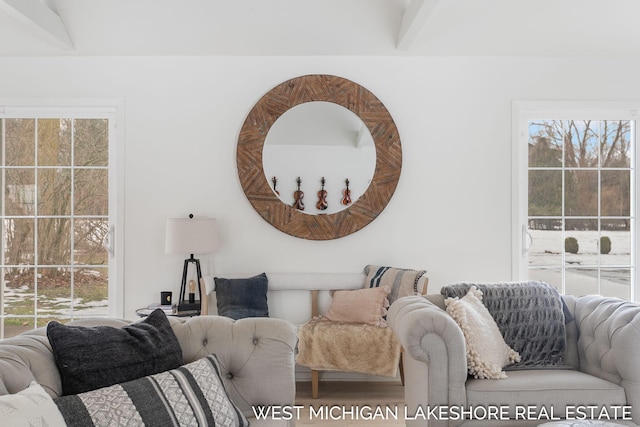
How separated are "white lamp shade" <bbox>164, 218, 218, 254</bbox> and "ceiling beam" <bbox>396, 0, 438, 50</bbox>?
1861 mm

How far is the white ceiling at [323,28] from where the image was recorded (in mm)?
3910

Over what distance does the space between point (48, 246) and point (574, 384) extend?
373 centimetres

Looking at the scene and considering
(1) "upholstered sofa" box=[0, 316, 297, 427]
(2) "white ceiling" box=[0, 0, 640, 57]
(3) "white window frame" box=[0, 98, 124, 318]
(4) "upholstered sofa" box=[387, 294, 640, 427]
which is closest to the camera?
(1) "upholstered sofa" box=[0, 316, 297, 427]

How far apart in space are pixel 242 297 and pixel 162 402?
2.27 meters

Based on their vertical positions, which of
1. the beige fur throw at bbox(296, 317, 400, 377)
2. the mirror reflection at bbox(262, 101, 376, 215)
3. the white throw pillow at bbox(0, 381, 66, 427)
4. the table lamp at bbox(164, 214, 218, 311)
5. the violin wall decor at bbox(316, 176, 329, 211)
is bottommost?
the beige fur throw at bbox(296, 317, 400, 377)

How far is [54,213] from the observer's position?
4512 millimetres

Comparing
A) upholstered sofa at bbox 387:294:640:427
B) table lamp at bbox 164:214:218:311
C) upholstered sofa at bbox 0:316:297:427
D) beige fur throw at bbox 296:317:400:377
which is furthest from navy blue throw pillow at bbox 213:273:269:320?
upholstered sofa at bbox 0:316:297:427

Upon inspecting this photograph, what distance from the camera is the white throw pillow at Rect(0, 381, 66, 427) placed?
153 cm

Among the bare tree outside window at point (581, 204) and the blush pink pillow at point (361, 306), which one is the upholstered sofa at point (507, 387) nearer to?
the blush pink pillow at point (361, 306)

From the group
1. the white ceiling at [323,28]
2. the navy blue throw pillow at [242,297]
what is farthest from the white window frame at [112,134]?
the navy blue throw pillow at [242,297]

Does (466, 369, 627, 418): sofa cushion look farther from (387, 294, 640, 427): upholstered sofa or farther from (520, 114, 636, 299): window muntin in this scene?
(520, 114, 636, 299): window muntin

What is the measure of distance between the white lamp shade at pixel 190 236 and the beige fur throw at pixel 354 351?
952 millimetres

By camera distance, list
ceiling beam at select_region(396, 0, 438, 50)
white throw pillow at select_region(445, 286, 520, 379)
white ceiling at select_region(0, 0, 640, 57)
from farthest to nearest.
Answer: white ceiling at select_region(0, 0, 640, 57) < ceiling beam at select_region(396, 0, 438, 50) < white throw pillow at select_region(445, 286, 520, 379)

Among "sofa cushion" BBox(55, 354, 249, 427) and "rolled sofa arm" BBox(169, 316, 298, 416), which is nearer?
"sofa cushion" BBox(55, 354, 249, 427)
